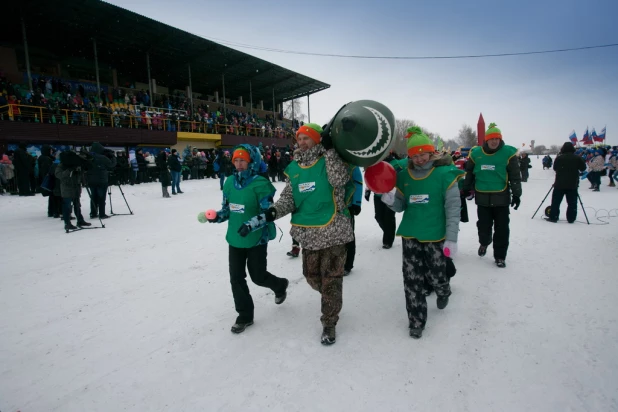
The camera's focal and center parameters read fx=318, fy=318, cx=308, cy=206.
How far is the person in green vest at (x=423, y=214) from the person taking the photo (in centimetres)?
279

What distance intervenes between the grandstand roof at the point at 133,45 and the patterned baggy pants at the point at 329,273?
21.7 m

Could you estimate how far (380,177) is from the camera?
2.57 metres

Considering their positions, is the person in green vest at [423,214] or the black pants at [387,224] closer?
the person in green vest at [423,214]

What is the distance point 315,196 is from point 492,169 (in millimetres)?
3103

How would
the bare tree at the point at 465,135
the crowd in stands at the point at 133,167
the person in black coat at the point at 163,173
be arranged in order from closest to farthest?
1. the crowd in stands at the point at 133,167
2. the person in black coat at the point at 163,173
3. the bare tree at the point at 465,135

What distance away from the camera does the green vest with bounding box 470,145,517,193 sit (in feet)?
14.3

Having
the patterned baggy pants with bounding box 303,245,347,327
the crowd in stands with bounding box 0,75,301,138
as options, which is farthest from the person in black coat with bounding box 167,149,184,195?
the patterned baggy pants with bounding box 303,245,347,327

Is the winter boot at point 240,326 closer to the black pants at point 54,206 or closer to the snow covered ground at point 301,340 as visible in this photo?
the snow covered ground at point 301,340

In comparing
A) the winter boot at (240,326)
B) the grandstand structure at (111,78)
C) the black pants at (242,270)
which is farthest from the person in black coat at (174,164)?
the winter boot at (240,326)

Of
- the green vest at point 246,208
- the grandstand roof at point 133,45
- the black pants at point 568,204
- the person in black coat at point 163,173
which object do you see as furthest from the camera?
the grandstand roof at point 133,45

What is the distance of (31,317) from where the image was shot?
3.29 m

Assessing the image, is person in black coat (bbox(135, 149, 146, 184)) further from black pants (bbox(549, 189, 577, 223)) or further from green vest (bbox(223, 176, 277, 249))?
black pants (bbox(549, 189, 577, 223))

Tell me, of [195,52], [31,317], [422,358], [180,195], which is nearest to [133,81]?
[195,52]

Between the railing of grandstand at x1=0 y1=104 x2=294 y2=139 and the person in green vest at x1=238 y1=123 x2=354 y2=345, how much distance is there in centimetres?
1011
